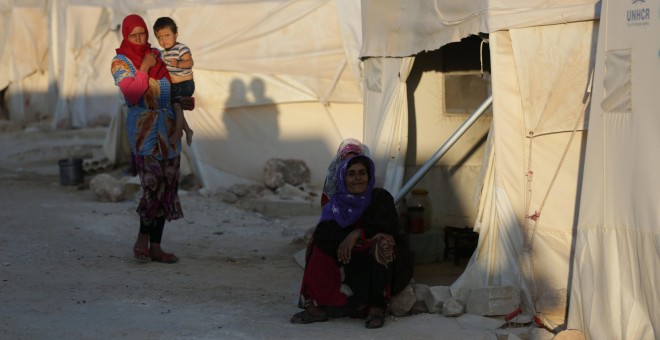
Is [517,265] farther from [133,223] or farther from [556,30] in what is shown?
[133,223]

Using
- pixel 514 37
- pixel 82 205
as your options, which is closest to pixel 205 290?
pixel 514 37

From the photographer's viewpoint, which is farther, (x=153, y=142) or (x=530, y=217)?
(x=153, y=142)

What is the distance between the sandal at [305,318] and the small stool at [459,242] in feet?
7.07

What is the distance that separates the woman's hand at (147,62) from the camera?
20.9ft

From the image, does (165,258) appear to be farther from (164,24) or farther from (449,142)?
(449,142)

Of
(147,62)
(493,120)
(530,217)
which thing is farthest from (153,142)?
(530,217)

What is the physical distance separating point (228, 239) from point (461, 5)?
10.8ft

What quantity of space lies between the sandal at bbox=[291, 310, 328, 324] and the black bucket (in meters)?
6.54

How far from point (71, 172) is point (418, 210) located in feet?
17.2

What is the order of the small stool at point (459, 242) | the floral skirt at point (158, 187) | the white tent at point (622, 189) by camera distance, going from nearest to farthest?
the white tent at point (622, 189), the floral skirt at point (158, 187), the small stool at point (459, 242)

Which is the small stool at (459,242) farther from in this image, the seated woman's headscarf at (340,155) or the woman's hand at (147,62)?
the woman's hand at (147,62)

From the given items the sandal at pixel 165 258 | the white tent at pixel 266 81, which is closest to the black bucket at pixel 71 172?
the white tent at pixel 266 81

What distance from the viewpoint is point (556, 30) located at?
200 inches

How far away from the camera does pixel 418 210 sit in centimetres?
723
